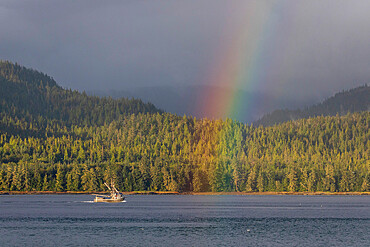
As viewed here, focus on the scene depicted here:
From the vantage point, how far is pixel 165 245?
126188 millimetres

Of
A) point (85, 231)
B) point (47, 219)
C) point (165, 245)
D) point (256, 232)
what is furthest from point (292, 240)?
point (47, 219)

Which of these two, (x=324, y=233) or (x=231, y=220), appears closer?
(x=324, y=233)

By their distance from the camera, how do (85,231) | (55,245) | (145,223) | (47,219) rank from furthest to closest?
1. (47,219)
2. (145,223)
3. (85,231)
4. (55,245)

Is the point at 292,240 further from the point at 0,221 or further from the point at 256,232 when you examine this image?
the point at 0,221

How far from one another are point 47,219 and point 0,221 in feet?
49.5

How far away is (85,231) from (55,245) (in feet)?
88.0

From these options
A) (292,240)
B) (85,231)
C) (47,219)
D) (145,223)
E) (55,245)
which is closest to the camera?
(55,245)

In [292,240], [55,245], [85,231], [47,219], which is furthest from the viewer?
[47,219]

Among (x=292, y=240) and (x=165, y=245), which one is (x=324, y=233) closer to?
(x=292, y=240)

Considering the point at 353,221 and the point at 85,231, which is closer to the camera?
the point at 85,231

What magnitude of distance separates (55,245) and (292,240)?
172 feet

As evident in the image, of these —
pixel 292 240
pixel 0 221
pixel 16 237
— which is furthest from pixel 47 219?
pixel 292 240

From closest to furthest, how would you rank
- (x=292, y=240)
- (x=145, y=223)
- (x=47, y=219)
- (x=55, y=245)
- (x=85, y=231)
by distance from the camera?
1. (x=55, y=245)
2. (x=292, y=240)
3. (x=85, y=231)
4. (x=145, y=223)
5. (x=47, y=219)

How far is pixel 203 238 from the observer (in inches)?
5438
